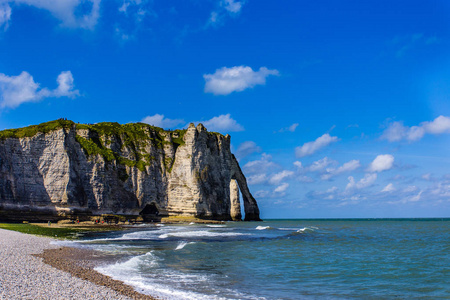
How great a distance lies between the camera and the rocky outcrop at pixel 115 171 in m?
54.7

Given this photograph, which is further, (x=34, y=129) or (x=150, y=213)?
(x=150, y=213)

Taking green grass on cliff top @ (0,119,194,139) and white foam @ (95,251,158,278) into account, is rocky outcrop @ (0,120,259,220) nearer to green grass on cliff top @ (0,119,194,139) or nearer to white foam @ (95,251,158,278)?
green grass on cliff top @ (0,119,194,139)

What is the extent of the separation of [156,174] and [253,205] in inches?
1369

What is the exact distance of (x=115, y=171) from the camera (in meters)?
66.8

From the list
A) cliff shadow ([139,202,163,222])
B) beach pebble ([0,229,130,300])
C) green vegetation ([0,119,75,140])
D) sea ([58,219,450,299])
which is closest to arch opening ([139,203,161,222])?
cliff shadow ([139,202,163,222])

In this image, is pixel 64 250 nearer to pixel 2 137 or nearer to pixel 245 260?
pixel 245 260

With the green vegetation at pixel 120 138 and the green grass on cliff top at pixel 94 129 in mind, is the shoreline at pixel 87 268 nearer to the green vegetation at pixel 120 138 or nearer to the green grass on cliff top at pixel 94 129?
the green grass on cliff top at pixel 94 129

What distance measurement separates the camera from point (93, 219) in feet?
190

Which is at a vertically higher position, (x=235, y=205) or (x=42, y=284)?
(x=42, y=284)

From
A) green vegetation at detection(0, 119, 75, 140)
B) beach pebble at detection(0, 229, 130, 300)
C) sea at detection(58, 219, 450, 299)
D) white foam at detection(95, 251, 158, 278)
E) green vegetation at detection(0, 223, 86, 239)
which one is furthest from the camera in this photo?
green vegetation at detection(0, 119, 75, 140)

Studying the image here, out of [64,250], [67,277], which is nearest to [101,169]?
[64,250]

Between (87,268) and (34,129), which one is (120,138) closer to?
(34,129)

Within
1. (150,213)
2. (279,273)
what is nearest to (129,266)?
(279,273)

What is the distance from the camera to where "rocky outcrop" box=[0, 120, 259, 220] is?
5466cm
